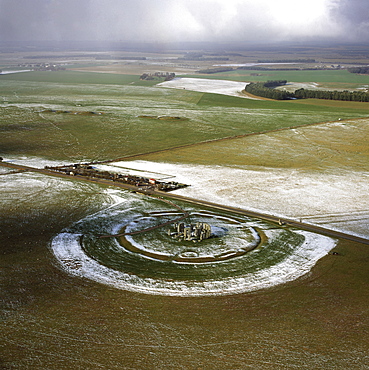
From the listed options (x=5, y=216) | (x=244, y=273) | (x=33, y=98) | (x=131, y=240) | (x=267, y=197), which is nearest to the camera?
(x=244, y=273)

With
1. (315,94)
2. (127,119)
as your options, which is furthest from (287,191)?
(315,94)

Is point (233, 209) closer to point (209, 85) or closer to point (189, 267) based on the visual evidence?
point (189, 267)

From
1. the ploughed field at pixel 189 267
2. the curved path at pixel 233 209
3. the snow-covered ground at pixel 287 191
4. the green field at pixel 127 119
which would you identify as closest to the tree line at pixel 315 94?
the green field at pixel 127 119

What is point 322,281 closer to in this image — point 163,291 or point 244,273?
point 244,273

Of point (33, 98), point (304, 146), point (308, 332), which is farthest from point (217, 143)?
point (33, 98)

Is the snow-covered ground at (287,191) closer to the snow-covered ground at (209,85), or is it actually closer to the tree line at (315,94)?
the tree line at (315,94)

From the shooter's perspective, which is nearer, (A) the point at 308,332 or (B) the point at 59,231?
(A) the point at 308,332
